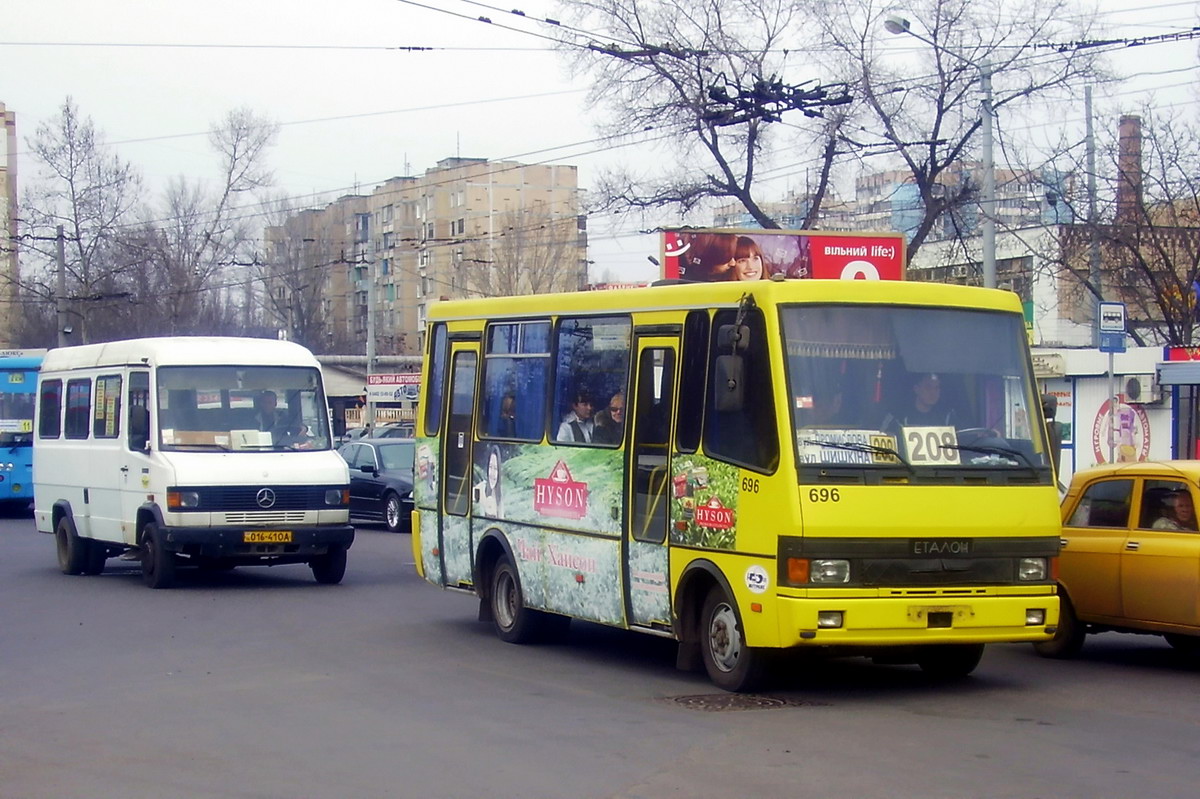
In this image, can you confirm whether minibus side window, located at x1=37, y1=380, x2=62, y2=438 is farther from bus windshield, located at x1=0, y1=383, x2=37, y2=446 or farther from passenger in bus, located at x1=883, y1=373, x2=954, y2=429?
passenger in bus, located at x1=883, y1=373, x2=954, y2=429

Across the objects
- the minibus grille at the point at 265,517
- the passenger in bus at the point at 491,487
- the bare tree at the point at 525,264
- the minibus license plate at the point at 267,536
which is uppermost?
the bare tree at the point at 525,264

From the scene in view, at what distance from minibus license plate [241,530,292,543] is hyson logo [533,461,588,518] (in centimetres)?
556

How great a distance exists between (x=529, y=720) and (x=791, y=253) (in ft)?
49.0

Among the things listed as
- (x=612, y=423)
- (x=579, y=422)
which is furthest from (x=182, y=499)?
(x=612, y=423)

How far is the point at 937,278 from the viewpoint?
43.5 m

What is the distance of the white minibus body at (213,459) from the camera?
56.1 ft

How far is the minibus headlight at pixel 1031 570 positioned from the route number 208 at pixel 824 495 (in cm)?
132

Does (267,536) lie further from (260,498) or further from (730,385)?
(730,385)

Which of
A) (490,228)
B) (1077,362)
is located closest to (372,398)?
(1077,362)

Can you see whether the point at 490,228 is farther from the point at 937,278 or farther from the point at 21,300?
the point at 937,278

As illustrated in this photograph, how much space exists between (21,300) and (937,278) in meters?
39.4

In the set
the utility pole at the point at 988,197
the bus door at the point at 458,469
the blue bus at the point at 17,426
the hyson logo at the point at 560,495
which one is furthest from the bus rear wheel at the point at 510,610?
the blue bus at the point at 17,426

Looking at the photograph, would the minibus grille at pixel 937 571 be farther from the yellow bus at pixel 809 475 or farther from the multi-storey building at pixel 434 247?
the multi-storey building at pixel 434 247

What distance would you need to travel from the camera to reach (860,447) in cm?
977
